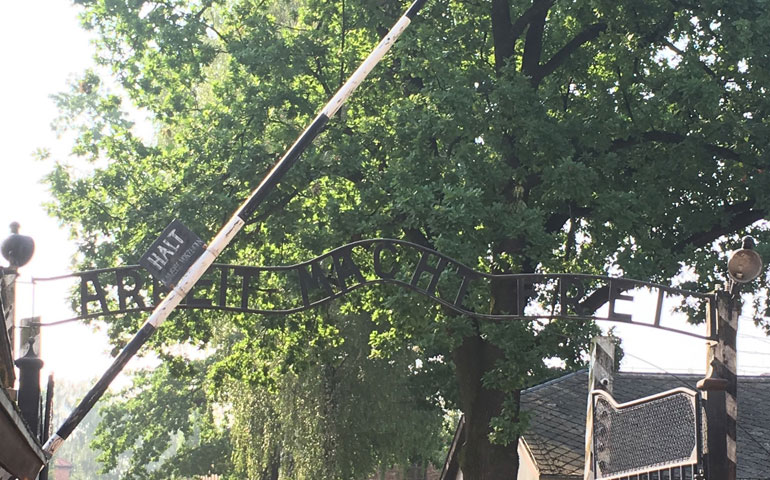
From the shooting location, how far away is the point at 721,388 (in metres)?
9.45

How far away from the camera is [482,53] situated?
66.2ft

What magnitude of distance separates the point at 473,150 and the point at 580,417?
31.4 ft

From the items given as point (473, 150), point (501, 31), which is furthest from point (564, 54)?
point (473, 150)

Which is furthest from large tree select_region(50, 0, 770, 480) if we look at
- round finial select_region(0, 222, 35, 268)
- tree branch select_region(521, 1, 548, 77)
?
round finial select_region(0, 222, 35, 268)

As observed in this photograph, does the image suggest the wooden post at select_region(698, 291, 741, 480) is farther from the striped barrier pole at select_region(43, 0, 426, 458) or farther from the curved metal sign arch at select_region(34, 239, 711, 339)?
the striped barrier pole at select_region(43, 0, 426, 458)

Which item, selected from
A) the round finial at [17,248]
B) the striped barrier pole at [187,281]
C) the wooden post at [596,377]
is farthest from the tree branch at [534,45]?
the round finial at [17,248]

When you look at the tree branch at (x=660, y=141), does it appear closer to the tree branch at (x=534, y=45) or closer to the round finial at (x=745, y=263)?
the tree branch at (x=534, y=45)

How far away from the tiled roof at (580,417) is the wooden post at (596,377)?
9078 mm

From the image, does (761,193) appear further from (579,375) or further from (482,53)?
(579,375)

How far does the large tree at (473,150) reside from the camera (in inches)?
683

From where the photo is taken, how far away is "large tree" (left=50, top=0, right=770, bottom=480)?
683 inches

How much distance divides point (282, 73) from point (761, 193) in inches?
314

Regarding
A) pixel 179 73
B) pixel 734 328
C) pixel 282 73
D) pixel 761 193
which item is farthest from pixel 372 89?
pixel 734 328

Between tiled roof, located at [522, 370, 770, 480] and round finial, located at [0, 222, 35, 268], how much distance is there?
12314 millimetres
